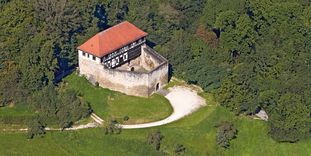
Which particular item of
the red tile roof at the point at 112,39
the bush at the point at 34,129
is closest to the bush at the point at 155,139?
the bush at the point at 34,129

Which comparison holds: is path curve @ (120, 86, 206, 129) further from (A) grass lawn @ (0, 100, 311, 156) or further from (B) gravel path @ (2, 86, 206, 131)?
(A) grass lawn @ (0, 100, 311, 156)

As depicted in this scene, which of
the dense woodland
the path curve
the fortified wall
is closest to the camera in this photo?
the path curve

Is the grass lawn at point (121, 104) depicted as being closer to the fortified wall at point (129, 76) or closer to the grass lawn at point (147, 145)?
the fortified wall at point (129, 76)

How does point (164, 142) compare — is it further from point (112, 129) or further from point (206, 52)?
point (206, 52)

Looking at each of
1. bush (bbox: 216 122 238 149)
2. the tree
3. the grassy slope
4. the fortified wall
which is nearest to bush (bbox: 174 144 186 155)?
the grassy slope

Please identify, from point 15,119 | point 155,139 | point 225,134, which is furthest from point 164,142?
point 15,119

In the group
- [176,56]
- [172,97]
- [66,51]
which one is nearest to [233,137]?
[172,97]
